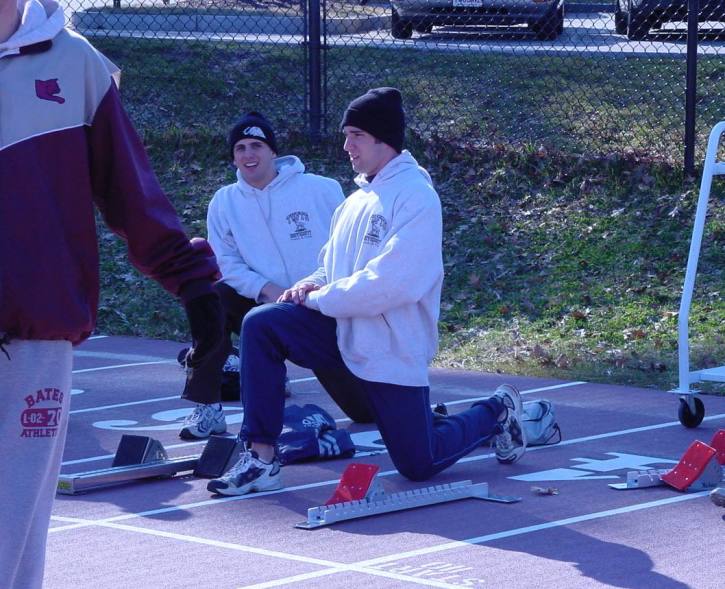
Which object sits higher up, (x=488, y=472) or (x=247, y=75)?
(x=247, y=75)

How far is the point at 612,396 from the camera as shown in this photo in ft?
26.2

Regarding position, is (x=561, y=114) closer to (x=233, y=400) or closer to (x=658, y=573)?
(x=233, y=400)

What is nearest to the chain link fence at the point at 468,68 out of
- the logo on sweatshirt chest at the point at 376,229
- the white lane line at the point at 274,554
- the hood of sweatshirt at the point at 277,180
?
the hood of sweatshirt at the point at 277,180

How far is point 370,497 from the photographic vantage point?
5.46 metres

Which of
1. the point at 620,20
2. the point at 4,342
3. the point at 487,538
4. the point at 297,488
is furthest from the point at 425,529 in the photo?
the point at 620,20

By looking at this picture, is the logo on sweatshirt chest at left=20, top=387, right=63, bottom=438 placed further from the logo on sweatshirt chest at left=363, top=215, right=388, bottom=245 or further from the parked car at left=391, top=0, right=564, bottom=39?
the parked car at left=391, top=0, right=564, bottom=39

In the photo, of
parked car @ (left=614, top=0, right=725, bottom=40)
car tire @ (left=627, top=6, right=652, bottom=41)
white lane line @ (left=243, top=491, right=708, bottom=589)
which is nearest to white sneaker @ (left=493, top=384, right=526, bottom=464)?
→ white lane line @ (left=243, top=491, right=708, bottom=589)

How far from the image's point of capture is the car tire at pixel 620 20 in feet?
46.3

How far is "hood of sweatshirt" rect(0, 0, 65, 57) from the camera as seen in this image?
295cm

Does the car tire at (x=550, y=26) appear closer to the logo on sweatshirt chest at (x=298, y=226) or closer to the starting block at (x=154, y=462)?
the logo on sweatshirt chest at (x=298, y=226)

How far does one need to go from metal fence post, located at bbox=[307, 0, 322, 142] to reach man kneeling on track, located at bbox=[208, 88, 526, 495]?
7.27 metres

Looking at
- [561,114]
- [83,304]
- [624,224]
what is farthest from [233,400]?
[561,114]

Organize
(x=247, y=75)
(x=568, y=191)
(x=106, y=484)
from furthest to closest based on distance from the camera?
(x=247, y=75) < (x=568, y=191) < (x=106, y=484)

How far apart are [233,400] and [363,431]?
1171 millimetres
